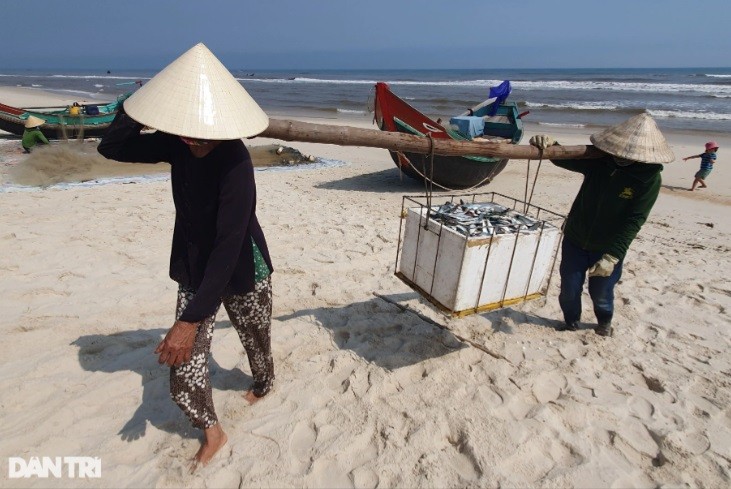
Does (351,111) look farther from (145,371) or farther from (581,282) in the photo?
(145,371)

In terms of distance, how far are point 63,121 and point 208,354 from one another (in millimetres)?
13886

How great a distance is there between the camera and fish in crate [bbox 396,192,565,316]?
270 cm

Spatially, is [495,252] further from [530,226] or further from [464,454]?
[464,454]

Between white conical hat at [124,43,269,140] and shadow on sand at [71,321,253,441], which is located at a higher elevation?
white conical hat at [124,43,269,140]

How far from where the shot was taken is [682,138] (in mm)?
16062

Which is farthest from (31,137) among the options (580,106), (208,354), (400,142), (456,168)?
(580,106)

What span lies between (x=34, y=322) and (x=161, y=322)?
0.94 metres

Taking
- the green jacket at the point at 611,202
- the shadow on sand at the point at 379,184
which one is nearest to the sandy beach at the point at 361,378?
the green jacket at the point at 611,202

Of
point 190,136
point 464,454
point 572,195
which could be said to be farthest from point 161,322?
point 572,195

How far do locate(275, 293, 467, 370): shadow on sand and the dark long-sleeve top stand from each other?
147 centimetres

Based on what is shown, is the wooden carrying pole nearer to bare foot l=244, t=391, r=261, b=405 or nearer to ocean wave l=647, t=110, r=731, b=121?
bare foot l=244, t=391, r=261, b=405

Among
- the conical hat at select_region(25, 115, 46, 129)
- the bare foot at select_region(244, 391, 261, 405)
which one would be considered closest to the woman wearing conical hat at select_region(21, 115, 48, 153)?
the conical hat at select_region(25, 115, 46, 129)

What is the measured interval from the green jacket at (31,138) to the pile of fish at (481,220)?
1166 cm

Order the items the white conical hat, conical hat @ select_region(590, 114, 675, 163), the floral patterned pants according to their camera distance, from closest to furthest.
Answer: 1. the white conical hat
2. the floral patterned pants
3. conical hat @ select_region(590, 114, 675, 163)
